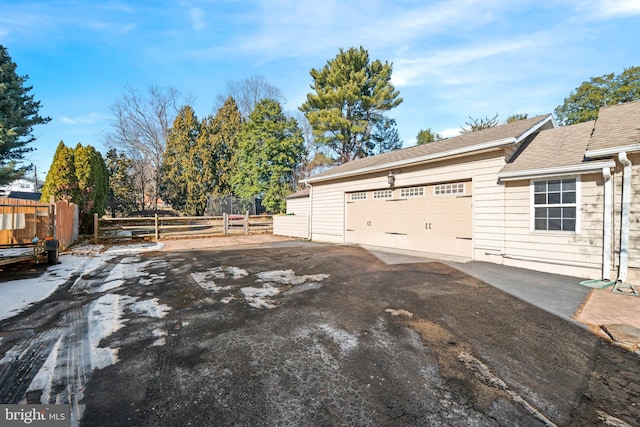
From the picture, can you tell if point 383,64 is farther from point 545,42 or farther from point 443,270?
point 443,270

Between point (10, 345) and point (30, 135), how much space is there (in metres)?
19.9

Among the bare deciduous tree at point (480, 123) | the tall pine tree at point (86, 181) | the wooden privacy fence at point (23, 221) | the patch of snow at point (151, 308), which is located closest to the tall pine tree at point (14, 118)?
the tall pine tree at point (86, 181)

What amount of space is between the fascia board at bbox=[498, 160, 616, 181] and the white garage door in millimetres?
1113

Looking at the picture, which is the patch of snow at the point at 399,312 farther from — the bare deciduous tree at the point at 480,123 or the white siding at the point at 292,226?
the bare deciduous tree at the point at 480,123

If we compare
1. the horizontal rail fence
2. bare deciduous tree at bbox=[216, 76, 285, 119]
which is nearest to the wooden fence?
the horizontal rail fence

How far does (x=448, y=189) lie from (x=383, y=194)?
96.9 inches

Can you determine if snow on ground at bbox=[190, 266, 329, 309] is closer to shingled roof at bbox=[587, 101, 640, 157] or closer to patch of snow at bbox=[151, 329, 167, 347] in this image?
patch of snow at bbox=[151, 329, 167, 347]

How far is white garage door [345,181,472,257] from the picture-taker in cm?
746

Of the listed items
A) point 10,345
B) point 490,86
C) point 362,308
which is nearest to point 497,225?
point 362,308

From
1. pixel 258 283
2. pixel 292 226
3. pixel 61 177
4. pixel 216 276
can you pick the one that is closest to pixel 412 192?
pixel 258 283

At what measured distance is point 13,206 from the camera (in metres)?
6.33

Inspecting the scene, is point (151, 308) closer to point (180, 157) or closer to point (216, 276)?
point (216, 276)

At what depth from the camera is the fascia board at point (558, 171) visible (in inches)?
203

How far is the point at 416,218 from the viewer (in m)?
8.57
